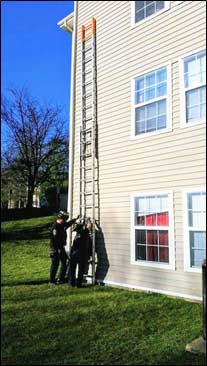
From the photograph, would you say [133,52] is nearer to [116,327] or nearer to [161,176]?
[161,176]

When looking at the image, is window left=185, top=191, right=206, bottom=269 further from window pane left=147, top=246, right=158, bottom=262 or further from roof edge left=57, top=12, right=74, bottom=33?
roof edge left=57, top=12, right=74, bottom=33

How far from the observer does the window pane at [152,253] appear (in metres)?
7.04

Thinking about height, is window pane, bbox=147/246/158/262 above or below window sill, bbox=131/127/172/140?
below

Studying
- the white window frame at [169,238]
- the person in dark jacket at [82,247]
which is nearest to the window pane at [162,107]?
the white window frame at [169,238]

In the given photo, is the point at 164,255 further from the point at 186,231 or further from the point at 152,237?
the point at 186,231

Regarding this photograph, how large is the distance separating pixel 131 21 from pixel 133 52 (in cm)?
52

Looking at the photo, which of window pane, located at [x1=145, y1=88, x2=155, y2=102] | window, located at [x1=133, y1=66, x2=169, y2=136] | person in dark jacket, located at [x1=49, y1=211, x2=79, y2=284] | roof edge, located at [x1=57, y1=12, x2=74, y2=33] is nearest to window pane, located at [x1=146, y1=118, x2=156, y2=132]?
window, located at [x1=133, y1=66, x2=169, y2=136]

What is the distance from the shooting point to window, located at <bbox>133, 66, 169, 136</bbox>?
7.11 meters

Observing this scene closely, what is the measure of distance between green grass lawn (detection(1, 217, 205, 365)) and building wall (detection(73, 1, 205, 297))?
7.72ft

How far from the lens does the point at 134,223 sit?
741 cm

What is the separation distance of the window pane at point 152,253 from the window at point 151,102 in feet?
6.29

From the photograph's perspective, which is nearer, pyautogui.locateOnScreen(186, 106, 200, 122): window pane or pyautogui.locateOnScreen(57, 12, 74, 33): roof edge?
pyautogui.locateOnScreen(57, 12, 74, 33): roof edge

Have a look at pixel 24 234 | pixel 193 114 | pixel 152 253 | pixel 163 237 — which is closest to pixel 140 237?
pixel 152 253

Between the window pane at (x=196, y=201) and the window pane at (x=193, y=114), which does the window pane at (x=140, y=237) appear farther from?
the window pane at (x=193, y=114)
